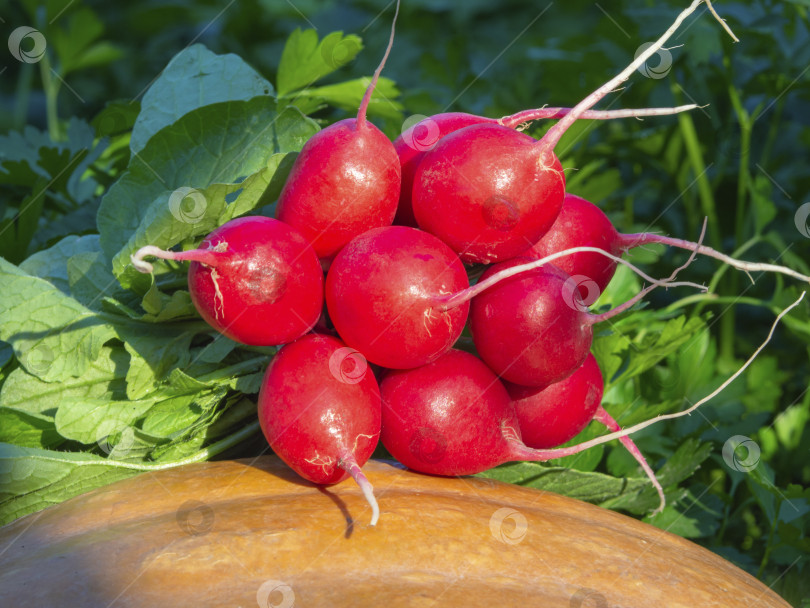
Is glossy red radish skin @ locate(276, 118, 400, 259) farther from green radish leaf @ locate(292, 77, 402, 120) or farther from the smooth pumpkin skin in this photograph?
green radish leaf @ locate(292, 77, 402, 120)

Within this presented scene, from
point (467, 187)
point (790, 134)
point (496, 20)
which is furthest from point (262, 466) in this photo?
point (496, 20)

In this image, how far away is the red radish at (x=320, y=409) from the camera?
3.24ft

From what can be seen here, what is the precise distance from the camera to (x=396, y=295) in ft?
3.16

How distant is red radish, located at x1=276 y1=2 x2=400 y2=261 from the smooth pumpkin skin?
1.09 ft

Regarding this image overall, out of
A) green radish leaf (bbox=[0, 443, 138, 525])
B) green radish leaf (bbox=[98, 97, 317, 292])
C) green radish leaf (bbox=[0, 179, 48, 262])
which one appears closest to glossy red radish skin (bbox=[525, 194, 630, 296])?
green radish leaf (bbox=[98, 97, 317, 292])

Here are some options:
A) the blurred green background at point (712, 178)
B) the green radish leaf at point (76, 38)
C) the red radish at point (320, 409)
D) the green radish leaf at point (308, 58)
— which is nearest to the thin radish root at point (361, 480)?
the red radish at point (320, 409)

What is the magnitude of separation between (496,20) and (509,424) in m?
3.80

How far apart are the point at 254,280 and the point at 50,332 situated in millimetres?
369

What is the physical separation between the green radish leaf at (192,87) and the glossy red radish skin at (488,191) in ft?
1.52

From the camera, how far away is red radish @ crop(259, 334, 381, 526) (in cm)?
99

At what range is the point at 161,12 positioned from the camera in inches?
179

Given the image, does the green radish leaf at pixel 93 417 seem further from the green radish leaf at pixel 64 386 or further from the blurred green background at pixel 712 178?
the blurred green background at pixel 712 178

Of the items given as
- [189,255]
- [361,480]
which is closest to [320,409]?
[361,480]

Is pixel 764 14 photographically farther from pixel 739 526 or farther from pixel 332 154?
pixel 332 154
